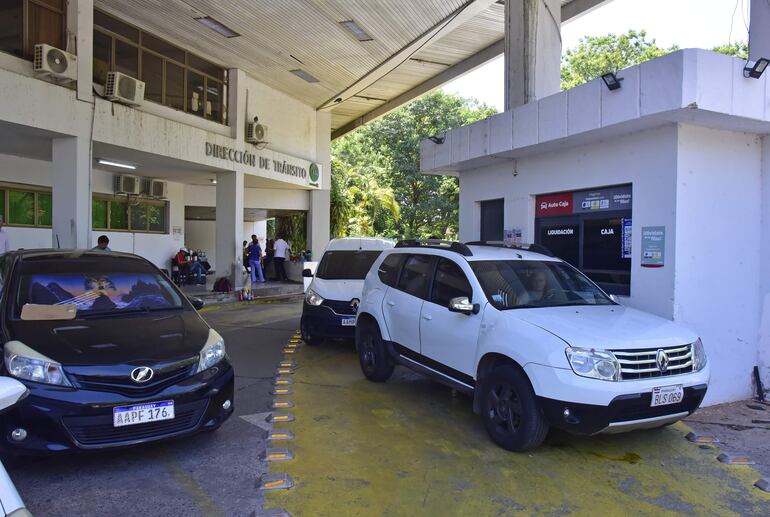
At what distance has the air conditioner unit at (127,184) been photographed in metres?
15.0

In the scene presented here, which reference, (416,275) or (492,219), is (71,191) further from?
(492,219)

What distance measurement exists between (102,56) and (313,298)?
8.04m

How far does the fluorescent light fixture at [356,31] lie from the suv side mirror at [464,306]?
9.88 m

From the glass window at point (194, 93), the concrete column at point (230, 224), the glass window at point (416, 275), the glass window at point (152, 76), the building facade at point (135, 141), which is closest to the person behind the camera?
the glass window at point (416, 275)

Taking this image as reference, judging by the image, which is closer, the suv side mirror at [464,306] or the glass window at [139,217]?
the suv side mirror at [464,306]

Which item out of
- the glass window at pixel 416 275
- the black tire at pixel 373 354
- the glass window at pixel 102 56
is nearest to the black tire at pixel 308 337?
the black tire at pixel 373 354

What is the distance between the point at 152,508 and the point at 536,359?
9.49 feet

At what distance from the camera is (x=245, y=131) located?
15.8 m

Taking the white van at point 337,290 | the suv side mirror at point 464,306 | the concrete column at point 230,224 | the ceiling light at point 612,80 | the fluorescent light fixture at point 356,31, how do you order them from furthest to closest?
the concrete column at point 230,224
the fluorescent light fixture at point 356,31
the white van at point 337,290
the ceiling light at point 612,80
the suv side mirror at point 464,306

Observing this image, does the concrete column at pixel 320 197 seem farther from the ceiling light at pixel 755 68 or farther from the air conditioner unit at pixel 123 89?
the ceiling light at pixel 755 68

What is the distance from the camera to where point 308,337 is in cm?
888

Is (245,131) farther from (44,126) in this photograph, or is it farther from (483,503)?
(483,503)

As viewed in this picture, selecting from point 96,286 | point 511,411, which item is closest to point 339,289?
point 96,286

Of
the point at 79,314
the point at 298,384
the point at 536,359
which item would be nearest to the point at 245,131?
the point at 298,384
